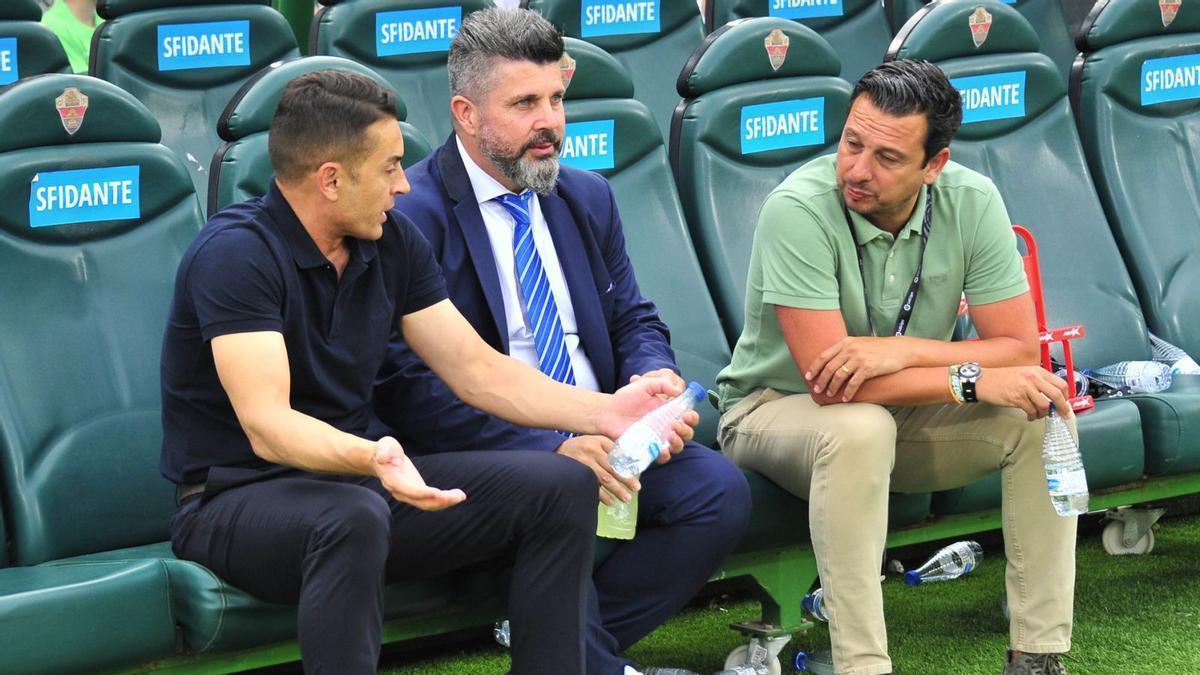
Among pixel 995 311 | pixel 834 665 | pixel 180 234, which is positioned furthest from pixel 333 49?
pixel 834 665

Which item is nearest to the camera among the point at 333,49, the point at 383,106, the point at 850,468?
the point at 383,106

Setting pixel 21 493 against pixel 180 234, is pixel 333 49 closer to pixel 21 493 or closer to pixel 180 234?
pixel 180 234

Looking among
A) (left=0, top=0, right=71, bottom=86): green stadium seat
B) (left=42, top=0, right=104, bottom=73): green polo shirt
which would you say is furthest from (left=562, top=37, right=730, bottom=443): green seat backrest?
(left=42, top=0, right=104, bottom=73): green polo shirt

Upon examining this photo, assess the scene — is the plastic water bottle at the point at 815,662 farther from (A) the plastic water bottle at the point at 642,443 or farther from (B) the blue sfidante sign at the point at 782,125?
(B) the blue sfidante sign at the point at 782,125

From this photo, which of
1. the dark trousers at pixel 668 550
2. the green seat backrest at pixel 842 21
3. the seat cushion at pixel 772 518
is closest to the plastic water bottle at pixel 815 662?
the seat cushion at pixel 772 518

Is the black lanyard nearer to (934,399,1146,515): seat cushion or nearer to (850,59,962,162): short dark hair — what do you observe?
(850,59,962,162): short dark hair

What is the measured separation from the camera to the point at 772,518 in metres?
3.06

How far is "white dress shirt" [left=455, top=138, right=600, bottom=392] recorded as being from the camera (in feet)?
10.0

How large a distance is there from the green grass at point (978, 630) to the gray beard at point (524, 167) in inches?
39.1

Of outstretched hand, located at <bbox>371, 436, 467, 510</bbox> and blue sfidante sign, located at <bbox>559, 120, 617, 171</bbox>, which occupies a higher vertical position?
blue sfidante sign, located at <bbox>559, 120, 617, 171</bbox>

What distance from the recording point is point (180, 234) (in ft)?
10.5

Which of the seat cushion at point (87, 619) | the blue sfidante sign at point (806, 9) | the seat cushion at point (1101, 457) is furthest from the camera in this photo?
the blue sfidante sign at point (806, 9)

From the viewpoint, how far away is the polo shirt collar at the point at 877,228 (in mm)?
3078

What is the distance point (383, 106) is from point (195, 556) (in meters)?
0.78
